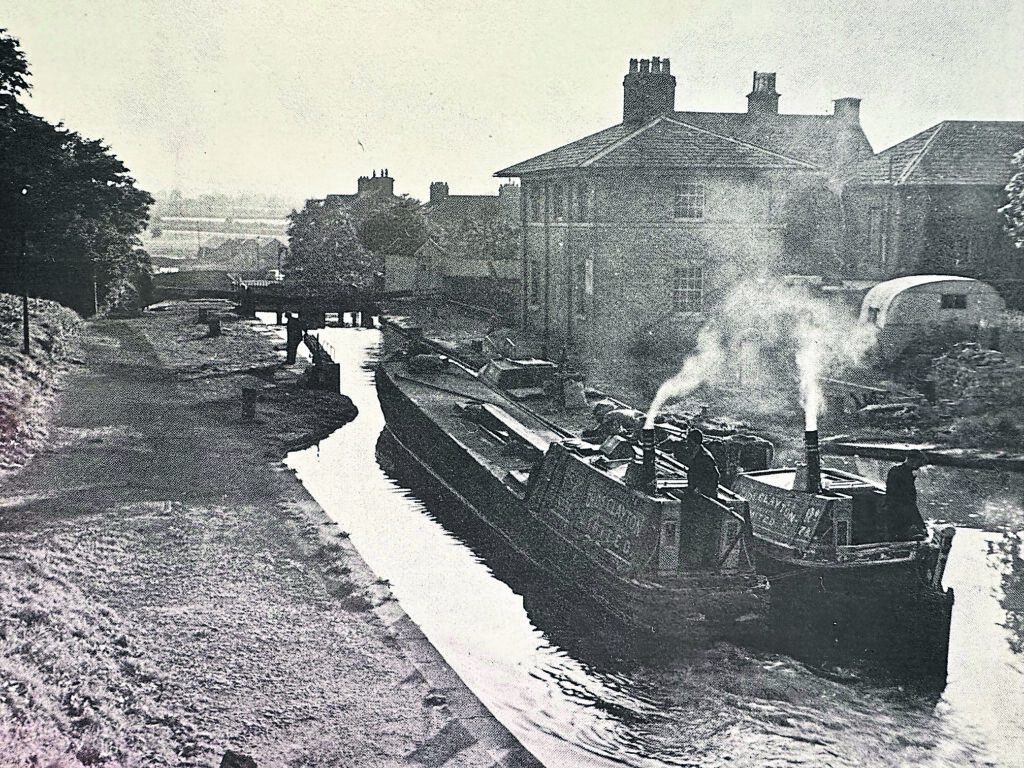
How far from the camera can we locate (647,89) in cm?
3331

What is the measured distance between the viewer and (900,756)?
399 inches

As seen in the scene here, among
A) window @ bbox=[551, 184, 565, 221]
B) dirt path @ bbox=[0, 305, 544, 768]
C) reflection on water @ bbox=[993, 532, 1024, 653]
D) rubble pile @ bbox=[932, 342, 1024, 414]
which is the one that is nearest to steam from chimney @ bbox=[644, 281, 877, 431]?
rubble pile @ bbox=[932, 342, 1024, 414]

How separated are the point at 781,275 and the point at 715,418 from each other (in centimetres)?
1063

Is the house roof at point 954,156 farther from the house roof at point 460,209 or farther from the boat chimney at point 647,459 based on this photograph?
the house roof at point 460,209

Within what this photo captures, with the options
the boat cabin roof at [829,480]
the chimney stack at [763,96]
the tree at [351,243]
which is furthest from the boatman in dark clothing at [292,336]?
the boat cabin roof at [829,480]

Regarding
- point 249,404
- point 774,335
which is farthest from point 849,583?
point 774,335

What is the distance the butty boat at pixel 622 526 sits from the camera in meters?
12.4

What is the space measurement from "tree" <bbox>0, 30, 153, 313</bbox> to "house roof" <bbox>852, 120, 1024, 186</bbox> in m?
22.5

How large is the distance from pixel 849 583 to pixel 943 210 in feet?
72.9

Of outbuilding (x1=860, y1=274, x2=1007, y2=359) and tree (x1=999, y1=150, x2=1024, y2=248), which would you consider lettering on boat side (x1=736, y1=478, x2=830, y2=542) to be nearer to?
tree (x1=999, y1=150, x2=1024, y2=248)

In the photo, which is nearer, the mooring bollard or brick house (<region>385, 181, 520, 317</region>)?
the mooring bollard

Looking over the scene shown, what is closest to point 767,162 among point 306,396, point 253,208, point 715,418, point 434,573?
point 715,418

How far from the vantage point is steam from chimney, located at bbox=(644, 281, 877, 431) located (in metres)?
28.0

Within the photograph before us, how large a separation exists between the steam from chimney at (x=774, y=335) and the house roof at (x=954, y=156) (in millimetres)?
4885
